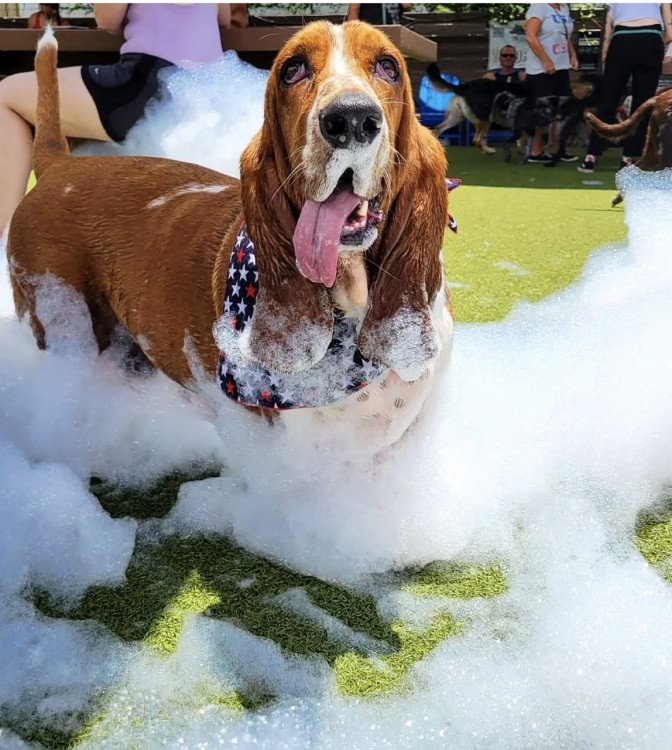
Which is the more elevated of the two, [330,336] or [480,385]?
[330,336]

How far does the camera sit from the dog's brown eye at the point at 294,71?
1667 mm

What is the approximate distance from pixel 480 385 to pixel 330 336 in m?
1.14

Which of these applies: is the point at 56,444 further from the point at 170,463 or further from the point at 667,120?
the point at 667,120

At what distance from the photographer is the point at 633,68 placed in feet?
26.5

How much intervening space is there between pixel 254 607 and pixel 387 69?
1.27 m

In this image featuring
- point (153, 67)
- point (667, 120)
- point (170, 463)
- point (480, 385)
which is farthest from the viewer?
point (667, 120)

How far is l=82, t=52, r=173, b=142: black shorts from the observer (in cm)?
333

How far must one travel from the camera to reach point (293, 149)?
5.52 feet

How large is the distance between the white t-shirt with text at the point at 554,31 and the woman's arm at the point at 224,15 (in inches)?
242

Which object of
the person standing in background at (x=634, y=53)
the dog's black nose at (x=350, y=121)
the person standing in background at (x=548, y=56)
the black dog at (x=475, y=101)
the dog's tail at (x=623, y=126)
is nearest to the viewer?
the dog's black nose at (x=350, y=121)

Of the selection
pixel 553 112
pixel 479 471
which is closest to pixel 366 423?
pixel 479 471

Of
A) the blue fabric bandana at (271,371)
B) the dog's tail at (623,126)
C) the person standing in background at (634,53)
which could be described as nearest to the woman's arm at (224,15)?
the blue fabric bandana at (271,371)

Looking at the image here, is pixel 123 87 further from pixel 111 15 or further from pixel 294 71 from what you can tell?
pixel 294 71

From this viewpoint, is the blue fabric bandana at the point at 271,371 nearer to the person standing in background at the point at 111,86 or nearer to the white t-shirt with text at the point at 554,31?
the person standing in background at the point at 111,86
